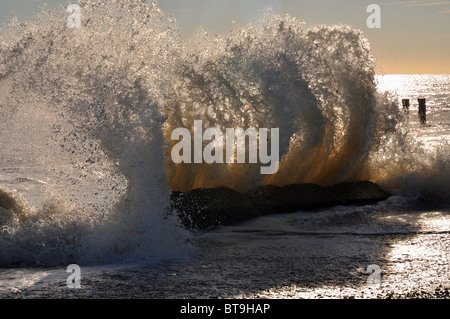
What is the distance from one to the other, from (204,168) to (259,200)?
1.03 meters

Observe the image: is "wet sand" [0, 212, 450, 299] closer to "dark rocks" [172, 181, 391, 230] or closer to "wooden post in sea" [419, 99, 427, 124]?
"dark rocks" [172, 181, 391, 230]

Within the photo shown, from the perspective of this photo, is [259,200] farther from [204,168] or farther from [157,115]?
[157,115]

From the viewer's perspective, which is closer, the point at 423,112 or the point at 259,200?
the point at 259,200

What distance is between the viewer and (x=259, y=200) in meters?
8.12

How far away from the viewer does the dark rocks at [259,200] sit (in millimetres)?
7168

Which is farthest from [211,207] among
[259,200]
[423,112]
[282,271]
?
[423,112]

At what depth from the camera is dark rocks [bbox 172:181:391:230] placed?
7168 millimetres

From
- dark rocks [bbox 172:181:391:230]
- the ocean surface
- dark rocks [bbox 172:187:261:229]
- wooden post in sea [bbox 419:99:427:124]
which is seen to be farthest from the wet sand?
wooden post in sea [bbox 419:99:427:124]

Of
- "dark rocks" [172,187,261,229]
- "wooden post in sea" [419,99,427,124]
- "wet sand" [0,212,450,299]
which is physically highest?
"wooden post in sea" [419,99,427,124]

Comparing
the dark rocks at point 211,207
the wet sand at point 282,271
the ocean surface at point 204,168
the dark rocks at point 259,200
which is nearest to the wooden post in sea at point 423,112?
the ocean surface at point 204,168

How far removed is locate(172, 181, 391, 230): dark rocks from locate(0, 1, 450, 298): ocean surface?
0.88 feet

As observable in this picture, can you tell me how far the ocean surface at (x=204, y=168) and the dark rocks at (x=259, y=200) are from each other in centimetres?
27

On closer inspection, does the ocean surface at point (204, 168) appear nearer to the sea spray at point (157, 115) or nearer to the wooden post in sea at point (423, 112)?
the sea spray at point (157, 115)
